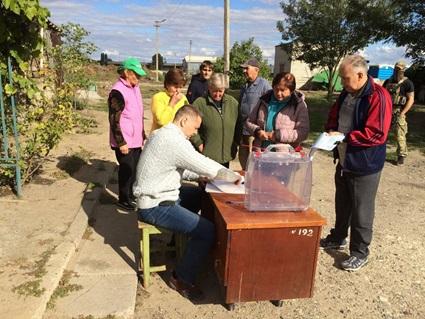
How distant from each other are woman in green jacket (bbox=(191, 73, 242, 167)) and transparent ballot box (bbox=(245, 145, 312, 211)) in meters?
1.04

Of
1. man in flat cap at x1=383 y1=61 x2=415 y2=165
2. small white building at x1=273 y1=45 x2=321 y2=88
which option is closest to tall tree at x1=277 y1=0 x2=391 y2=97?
man in flat cap at x1=383 y1=61 x2=415 y2=165

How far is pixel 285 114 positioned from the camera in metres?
4.06

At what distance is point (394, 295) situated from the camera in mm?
3543

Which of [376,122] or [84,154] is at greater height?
[376,122]

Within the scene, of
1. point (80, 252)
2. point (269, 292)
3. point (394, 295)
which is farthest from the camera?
point (80, 252)

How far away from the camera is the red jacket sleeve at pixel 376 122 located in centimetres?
339

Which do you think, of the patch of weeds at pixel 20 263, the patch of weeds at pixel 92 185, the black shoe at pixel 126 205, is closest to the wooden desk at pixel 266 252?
the patch of weeds at pixel 20 263

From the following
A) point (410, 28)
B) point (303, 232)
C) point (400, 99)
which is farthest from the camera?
point (410, 28)

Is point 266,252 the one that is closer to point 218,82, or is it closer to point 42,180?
Answer: point 218,82

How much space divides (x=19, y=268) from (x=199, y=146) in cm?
198

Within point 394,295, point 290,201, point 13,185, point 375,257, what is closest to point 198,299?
point 290,201

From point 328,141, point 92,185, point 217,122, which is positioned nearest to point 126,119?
point 217,122

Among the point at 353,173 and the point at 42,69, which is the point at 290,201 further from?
the point at 42,69

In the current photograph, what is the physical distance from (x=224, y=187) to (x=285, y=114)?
1055 millimetres
